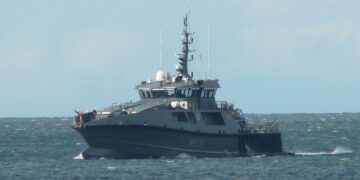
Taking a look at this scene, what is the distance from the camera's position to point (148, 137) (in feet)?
319

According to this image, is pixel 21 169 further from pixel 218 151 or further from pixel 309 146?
pixel 309 146

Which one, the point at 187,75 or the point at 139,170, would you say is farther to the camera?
the point at 187,75

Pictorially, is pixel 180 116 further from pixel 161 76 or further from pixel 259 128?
pixel 259 128

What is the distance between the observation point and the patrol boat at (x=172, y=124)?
96.8 meters

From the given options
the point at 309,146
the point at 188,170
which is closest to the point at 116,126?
the point at 188,170

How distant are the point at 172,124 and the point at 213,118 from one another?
4.85m

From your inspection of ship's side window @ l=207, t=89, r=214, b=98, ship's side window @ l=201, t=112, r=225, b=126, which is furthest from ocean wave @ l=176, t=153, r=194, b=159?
ship's side window @ l=207, t=89, r=214, b=98

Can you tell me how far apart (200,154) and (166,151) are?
2.78 metres

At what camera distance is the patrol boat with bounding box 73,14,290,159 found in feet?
318

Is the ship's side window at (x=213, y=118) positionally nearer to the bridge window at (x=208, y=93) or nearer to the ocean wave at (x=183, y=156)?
the bridge window at (x=208, y=93)

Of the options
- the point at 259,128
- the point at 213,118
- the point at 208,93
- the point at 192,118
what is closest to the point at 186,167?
the point at 192,118

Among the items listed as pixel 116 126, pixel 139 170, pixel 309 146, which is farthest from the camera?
pixel 309 146

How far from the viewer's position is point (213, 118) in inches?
4011

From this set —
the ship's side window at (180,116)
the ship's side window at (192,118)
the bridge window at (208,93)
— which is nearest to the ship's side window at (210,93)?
the bridge window at (208,93)
